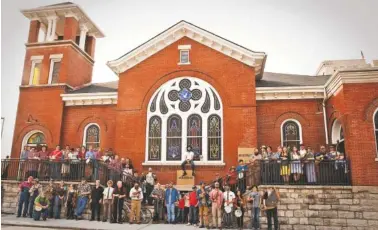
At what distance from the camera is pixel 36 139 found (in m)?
19.3

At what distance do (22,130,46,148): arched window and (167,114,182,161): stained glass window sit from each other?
303 inches

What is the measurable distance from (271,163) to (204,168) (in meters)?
4.12

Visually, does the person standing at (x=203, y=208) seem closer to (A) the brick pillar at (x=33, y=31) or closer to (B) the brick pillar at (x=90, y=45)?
(B) the brick pillar at (x=90, y=45)

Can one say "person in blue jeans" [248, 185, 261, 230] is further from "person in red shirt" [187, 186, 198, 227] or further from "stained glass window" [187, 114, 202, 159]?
"stained glass window" [187, 114, 202, 159]

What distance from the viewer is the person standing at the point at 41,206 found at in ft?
42.0

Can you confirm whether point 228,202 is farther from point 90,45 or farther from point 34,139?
point 90,45

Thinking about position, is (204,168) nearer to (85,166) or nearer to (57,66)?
(85,166)

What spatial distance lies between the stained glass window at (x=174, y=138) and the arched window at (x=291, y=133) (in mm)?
5277

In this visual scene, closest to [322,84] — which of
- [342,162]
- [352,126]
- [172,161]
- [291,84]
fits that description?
[291,84]

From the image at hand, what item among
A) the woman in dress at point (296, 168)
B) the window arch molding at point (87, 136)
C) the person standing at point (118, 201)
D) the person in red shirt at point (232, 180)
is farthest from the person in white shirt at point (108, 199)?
the woman in dress at point (296, 168)

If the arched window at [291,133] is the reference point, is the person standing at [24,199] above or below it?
below

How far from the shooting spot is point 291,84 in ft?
56.8

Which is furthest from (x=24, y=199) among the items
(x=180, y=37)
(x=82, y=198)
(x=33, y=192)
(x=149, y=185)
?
(x=180, y=37)

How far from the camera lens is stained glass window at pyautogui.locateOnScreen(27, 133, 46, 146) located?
19.2 metres
